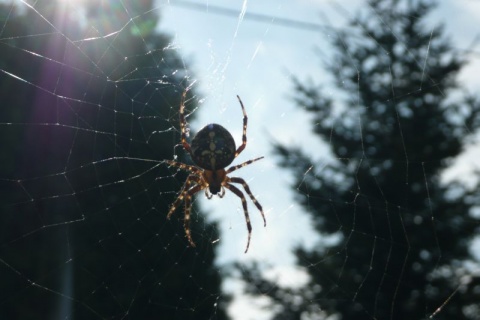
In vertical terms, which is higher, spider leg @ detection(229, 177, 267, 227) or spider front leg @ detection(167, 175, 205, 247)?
spider leg @ detection(229, 177, 267, 227)

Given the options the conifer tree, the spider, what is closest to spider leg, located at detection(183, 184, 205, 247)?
Answer: the spider

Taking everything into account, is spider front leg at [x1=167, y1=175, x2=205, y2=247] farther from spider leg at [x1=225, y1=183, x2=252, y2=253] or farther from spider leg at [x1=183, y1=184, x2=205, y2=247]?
spider leg at [x1=225, y1=183, x2=252, y2=253]

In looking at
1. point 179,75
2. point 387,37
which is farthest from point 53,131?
point 387,37

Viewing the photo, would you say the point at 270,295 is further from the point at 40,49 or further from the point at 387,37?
the point at 40,49

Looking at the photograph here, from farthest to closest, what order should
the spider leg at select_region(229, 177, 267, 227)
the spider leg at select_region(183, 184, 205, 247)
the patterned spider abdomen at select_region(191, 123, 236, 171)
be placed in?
→ 1. the spider leg at select_region(229, 177, 267, 227)
2. the spider leg at select_region(183, 184, 205, 247)
3. the patterned spider abdomen at select_region(191, 123, 236, 171)

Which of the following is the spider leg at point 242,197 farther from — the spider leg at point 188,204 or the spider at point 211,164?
the spider leg at point 188,204

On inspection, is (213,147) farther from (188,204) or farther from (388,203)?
(388,203)

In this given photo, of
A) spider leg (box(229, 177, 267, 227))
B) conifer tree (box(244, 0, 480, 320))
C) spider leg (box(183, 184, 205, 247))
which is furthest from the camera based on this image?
conifer tree (box(244, 0, 480, 320))
